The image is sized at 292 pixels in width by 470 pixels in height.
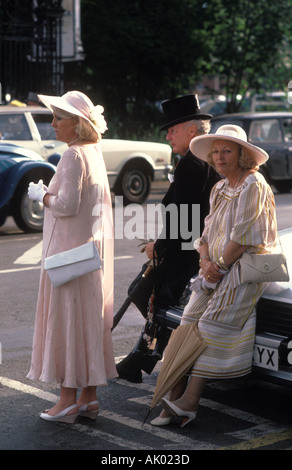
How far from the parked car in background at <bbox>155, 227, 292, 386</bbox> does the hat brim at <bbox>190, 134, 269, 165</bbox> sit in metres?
0.72

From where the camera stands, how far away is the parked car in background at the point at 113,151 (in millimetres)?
14383

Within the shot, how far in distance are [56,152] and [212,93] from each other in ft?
38.5

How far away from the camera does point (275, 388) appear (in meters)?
5.94

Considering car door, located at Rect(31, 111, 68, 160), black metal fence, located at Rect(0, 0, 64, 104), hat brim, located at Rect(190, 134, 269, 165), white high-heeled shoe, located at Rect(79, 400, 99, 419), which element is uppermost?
black metal fence, located at Rect(0, 0, 64, 104)

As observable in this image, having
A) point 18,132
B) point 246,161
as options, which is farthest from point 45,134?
point 246,161

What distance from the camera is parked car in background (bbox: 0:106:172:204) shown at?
1438 centimetres

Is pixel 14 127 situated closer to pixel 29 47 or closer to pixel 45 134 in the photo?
pixel 45 134

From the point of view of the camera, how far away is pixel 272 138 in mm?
19016

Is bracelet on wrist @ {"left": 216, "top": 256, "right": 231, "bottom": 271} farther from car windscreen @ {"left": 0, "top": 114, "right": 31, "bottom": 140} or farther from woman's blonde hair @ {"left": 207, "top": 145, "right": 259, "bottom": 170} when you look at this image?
car windscreen @ {"left": 0, "top": 114, "right": 31, "bottom": 140}

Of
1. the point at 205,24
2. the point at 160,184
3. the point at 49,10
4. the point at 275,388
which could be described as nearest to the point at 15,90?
the point at 49,10

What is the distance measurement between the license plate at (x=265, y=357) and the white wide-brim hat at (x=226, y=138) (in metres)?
1.05

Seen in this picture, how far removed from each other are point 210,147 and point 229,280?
32.0 inches

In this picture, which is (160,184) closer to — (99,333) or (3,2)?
(3,2)

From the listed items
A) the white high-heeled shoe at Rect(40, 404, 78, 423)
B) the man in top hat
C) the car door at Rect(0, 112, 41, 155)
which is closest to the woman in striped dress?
the man in top hat
